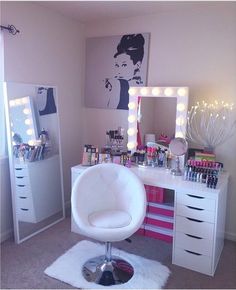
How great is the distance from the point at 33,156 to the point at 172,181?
4.09ft

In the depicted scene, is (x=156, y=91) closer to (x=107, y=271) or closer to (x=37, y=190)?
(x=37, y=190)

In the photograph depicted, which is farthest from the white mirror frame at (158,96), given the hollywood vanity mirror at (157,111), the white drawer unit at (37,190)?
the white drawer unit at (37,190)

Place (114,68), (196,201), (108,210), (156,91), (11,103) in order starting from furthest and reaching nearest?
(114,68) → (156,91) → (11,103) → (108,210) → (196,201)

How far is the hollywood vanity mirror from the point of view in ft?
8.11

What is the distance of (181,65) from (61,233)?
1.91 m

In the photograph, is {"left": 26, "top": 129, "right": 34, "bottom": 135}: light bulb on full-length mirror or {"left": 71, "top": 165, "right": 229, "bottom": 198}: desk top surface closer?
{"left": 71, "top": 165, "right": 229, "bottom": 198}: desk top surface

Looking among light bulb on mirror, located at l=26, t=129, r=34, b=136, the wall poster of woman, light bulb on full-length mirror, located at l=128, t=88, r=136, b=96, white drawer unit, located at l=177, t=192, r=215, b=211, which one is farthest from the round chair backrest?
the wall poster of woman

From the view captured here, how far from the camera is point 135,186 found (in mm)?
2102

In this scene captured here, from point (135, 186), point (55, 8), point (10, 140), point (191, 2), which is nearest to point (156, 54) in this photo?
point (191, 2)

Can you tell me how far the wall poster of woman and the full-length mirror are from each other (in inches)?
21.0

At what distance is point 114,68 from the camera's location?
2945 mm

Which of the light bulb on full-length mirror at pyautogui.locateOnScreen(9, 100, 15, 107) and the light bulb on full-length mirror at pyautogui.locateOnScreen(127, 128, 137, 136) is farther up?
the light bulb on full-length mirror at pyautogui.locateOnScreen(9, 100, 15, 107)

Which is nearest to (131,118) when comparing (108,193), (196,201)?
(108,193)

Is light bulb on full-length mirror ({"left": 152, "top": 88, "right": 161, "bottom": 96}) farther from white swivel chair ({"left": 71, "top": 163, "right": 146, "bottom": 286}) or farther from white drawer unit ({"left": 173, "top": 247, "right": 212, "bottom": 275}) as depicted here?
white drawer unit ({"left": 173, "top": 247, "right": 212, "bottom": 275})
